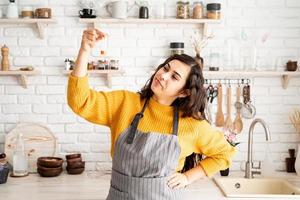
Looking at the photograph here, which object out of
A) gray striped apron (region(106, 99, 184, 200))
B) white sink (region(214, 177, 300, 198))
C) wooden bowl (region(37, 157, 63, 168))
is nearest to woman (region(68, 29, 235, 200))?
gray striped apron (region(106, 99, 184, 200))

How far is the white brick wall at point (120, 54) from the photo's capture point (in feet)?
9.34

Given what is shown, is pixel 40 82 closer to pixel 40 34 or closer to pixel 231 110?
pixel 40 34

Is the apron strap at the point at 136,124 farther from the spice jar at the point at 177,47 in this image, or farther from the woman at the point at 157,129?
the spice jar at the point at 177,47

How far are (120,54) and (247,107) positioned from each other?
0.92 m

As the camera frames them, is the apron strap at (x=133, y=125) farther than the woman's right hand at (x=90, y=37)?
Yes

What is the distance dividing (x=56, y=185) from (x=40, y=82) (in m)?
0.72

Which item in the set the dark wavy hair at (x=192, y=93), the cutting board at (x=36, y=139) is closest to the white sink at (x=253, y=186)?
the dark wavy hair at (x=192, y=93)

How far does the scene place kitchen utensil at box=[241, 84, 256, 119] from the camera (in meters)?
Result: 2.91

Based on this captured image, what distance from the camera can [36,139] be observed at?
9.37ft

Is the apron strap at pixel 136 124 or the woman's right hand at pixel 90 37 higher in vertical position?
the woman's right hand at pixel 90 37

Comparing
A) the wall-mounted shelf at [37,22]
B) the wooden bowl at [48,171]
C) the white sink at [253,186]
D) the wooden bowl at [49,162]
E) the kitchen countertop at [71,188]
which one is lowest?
the white sink at [253,186]

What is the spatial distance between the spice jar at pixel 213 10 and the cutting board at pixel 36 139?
4.21 feet

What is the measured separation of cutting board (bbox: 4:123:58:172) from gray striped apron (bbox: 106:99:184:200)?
3.59ft

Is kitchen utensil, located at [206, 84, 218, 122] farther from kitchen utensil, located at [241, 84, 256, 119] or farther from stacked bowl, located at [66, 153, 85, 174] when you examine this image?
stacked bowl, located at [66, 153, 85, 174]
